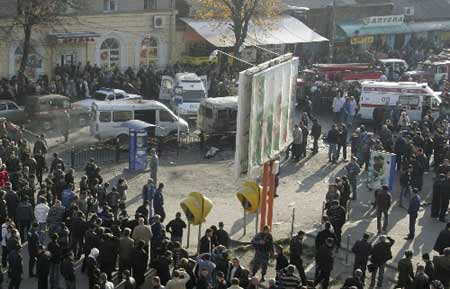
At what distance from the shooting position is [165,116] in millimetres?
31344

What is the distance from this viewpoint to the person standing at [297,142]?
29.5 m

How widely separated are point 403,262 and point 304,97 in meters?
21.2

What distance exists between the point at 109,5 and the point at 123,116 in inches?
568

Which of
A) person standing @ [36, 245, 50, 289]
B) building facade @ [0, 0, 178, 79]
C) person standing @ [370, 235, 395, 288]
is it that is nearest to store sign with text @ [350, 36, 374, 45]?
building facade @ [0, 0, 178, 79]

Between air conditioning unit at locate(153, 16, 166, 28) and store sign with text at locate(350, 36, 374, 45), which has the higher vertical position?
air conditioning unit at locate(153, 16, 166, 28)

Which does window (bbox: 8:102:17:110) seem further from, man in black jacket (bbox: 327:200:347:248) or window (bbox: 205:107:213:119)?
man in black jacket (bbox: 327:200:347:248)

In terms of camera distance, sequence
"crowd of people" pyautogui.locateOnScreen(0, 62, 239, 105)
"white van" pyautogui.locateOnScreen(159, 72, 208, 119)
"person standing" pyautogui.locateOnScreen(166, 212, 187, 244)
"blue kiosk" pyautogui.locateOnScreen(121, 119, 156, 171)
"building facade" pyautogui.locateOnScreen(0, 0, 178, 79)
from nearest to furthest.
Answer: "person standing" pyautogui.locateOnScreen(166, 212, 187, 244)
"blue kiosk" pyautogui.locateOnScreen(121, 119, 156, 171)
"white van" pyautogui.locateOnScreen(159, 72, 208, 119)
"crowd of people" pyautogui.locateOnScreen(0, 62, 239, 105)
"building facade" pyautogui.locateOnScreen(0, 0, 178, 79)

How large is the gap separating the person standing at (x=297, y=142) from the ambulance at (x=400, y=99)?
6231 mm

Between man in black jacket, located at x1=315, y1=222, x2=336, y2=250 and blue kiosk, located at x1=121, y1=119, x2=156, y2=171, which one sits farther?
blue kiosk, located at x1=121, y1=119, x2=156, y2=171

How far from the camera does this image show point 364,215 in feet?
79.6

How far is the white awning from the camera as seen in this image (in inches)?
1799

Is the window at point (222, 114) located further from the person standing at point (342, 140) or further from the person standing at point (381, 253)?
the person standing at point (381, 253)

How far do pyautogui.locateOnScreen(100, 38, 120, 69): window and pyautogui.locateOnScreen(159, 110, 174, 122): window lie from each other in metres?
13.2

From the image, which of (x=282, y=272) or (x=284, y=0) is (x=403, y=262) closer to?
(x=282, y=272)
